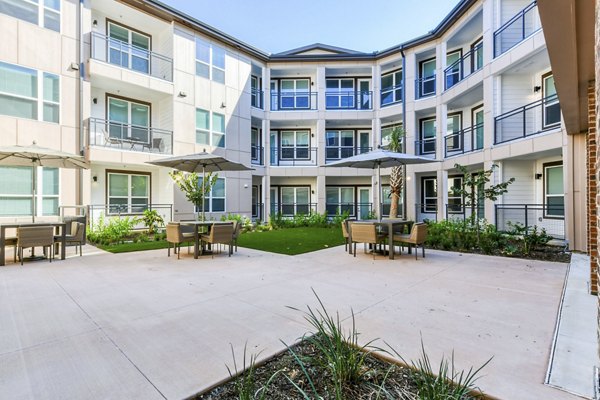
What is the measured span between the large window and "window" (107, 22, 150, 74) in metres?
5.30

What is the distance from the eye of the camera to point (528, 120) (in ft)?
37.0

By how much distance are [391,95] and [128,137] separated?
1446 centimetres

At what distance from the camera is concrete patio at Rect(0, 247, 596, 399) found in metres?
2.50

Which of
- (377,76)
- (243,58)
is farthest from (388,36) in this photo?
(243,58)

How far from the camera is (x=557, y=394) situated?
228 cm

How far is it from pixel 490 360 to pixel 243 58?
17376 millimetres

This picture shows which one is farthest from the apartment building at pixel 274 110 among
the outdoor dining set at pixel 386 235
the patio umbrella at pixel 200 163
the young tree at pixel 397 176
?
the patio umbrella at pixel 200 163

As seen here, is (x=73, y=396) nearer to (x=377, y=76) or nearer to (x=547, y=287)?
(x=547, y=287)

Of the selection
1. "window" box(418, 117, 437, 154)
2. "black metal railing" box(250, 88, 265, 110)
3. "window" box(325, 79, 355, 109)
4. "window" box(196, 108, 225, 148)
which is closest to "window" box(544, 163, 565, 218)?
"window" box(418, 117, 437, 154)

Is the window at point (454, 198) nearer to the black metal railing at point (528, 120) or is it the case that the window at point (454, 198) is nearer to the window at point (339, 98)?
the black metal railing at point (528, 120)

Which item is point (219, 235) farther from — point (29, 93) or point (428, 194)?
point (428, 194)

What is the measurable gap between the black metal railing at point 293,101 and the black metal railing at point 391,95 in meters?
4.20

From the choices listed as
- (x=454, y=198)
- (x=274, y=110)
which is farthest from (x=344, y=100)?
(x=454, y=198)

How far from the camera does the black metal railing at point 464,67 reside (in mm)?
14000
